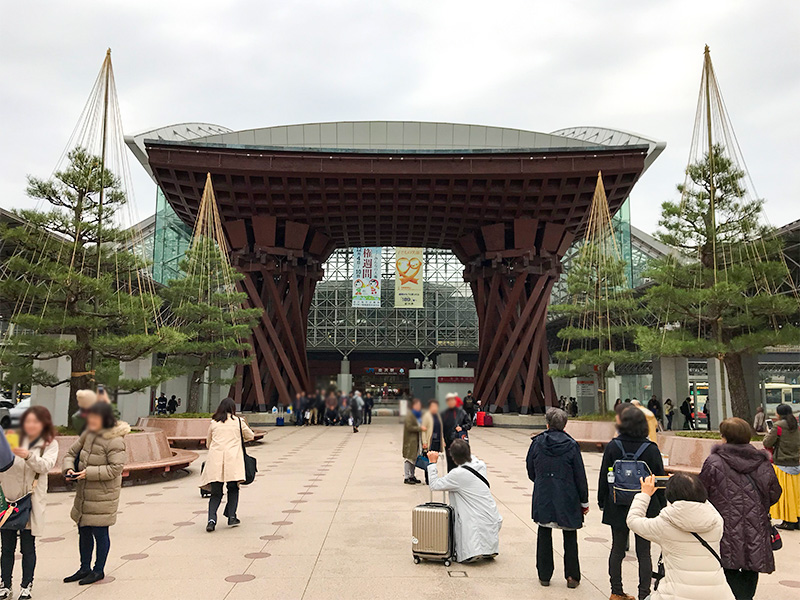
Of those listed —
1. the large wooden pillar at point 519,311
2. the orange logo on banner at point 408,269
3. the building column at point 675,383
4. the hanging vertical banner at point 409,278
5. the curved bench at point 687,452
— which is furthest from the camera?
the orange logo on banner at point 408,269

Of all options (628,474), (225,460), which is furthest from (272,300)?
(628,474)

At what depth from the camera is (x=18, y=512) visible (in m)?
4.43

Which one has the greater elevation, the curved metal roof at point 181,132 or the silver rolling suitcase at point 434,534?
the curved metal roof at point 181,132

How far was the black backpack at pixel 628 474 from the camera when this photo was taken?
462 centimetres

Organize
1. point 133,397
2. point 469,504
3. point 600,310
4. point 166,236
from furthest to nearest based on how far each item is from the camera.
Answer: point 166,236
point 133,397
point 600,310
point 469,504

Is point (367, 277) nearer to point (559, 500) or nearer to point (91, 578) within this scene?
point (91, 578)

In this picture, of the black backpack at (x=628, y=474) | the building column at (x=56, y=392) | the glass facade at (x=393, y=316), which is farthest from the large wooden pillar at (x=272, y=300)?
the black backpack at (x=628, y=474)

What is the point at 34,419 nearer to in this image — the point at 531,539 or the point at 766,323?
the point at 531,539

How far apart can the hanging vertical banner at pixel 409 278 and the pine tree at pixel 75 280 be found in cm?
2527

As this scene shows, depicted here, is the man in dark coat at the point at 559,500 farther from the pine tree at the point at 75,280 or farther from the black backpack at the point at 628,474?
the pine tree at the point at 75,280

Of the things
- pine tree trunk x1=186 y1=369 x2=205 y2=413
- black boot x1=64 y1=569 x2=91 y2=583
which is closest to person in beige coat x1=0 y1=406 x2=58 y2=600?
black boot x1=64 y1=569 x2=91 y2=583

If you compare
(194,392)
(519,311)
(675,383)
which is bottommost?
(194,392)

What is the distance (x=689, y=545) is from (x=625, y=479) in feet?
4.16

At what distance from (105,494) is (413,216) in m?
25.9
